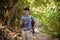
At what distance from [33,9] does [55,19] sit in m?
3.82

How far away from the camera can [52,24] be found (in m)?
14.3

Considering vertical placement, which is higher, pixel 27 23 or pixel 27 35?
pixel 27 23

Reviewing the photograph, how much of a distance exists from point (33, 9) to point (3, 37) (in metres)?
7.87

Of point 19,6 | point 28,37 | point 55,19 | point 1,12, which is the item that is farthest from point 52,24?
point 28,37

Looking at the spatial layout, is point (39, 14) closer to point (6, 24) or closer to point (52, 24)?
point (52, 24)

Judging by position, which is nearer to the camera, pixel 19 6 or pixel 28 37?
pixel 28 37

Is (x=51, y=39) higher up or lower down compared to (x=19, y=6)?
lower down

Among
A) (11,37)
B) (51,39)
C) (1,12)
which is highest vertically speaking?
(1,12)

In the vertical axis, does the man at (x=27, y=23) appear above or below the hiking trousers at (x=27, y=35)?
above

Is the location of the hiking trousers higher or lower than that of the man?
lower

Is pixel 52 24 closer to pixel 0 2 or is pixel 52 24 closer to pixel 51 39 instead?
pixel 51 39

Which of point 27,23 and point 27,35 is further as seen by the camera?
point 27,35

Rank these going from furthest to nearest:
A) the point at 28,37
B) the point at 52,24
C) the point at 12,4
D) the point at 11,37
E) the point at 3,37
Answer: the point at 52,24 → the point at 12,4 → the point at 11,37 → the point at 3,37 → the point at 28,37

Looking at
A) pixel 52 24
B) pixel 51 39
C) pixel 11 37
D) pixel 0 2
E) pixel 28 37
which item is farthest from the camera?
pixel 52 24
